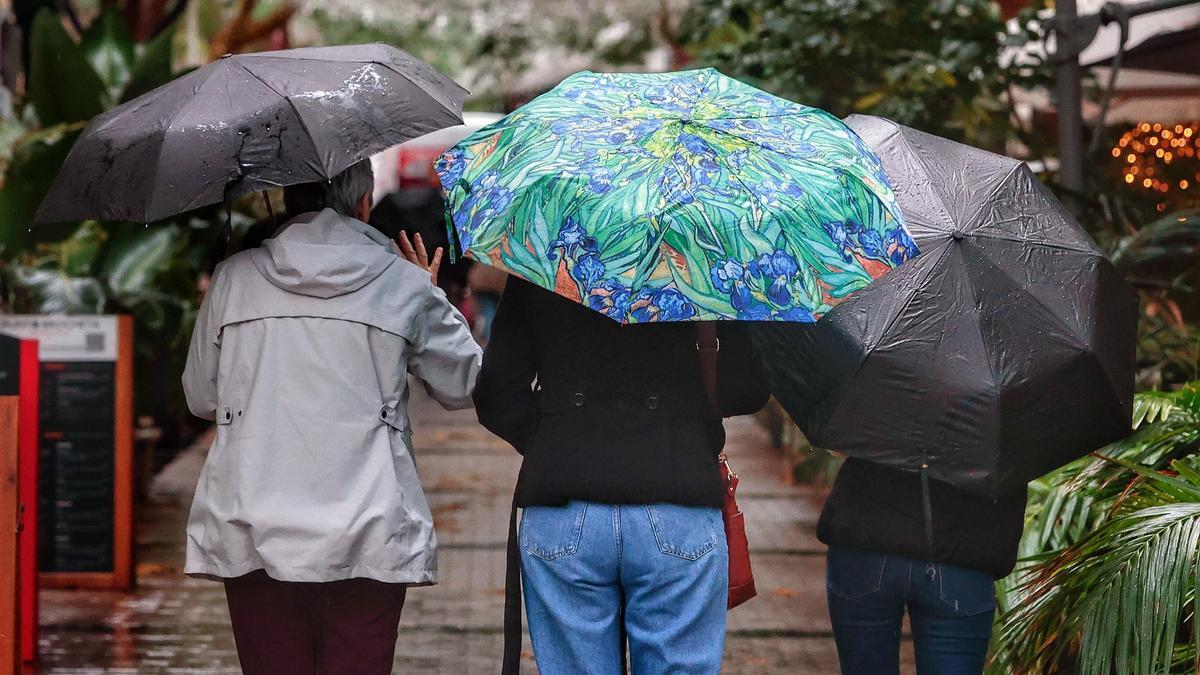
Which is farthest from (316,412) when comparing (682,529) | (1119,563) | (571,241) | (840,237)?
(1119,563)

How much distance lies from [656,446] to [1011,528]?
41.0 inches

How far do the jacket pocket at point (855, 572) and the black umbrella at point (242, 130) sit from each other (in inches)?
59.8

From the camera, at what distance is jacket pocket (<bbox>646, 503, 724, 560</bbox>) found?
356cm

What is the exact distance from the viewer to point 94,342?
26.0 ft

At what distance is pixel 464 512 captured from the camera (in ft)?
33.0

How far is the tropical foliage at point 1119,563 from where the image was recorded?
4.09m

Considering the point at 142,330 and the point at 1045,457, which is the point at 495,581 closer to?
the point at 142,330

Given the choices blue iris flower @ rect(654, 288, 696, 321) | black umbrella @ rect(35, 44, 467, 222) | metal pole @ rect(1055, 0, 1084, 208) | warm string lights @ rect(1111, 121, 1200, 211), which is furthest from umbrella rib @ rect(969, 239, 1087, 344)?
warm string lights @ rect(1111, 121, 1200, 211)

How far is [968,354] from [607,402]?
2.99 feet

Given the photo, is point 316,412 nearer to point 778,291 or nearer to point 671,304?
point 671,304

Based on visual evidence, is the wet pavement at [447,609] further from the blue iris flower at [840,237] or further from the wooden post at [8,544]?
the blue iris flower at [840,237]

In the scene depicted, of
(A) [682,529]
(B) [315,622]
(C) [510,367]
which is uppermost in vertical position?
(C) [510,367]

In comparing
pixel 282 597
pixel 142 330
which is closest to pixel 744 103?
pixel 282 597

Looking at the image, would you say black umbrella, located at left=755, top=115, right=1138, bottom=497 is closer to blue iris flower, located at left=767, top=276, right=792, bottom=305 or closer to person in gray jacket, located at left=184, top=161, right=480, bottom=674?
blue iris flower, located at left=767, top=276, right=792, bottom=305
